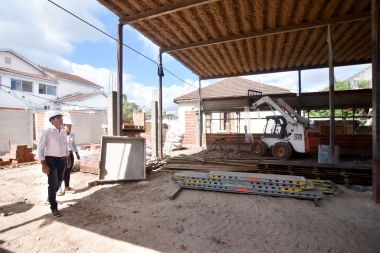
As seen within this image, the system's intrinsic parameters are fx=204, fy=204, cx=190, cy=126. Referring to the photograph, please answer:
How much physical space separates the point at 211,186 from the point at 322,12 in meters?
6.71

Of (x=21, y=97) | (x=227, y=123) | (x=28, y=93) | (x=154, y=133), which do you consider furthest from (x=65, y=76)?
(x=154, y=133)

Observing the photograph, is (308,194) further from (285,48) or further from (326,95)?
(326,95)

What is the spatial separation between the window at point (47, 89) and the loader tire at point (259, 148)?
28282 millimetres

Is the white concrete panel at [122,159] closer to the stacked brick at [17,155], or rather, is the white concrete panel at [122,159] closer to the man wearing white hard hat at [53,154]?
the man wearing white hard hat at [53,154]

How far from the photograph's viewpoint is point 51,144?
389cm

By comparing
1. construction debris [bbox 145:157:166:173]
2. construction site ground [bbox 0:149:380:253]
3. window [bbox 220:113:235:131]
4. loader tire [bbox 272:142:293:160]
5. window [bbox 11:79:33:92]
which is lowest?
construction site ground [bbox 0:149:380:253]

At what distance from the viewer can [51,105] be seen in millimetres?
27234

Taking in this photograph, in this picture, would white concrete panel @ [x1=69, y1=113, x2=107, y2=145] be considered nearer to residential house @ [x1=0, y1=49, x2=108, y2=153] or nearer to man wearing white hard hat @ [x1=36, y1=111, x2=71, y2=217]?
residential house @ [x1=0, y1=49, x2=108, y2=153]

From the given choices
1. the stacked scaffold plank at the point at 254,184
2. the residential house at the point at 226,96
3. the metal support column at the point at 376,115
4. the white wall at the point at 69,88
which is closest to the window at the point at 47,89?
the white wall at the point at 69,88

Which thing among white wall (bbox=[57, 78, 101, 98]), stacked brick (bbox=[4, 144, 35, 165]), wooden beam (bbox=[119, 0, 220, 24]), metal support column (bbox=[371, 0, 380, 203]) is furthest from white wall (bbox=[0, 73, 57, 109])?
metal support column (bbox=[371, 0, 380, 203])

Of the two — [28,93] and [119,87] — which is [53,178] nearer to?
[119,87]

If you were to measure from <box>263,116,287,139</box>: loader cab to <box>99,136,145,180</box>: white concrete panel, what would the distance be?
6566 millimetres

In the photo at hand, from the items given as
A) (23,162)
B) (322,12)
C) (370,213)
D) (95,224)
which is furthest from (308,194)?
(23,162)

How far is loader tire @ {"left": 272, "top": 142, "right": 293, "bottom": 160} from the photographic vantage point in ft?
29.4
